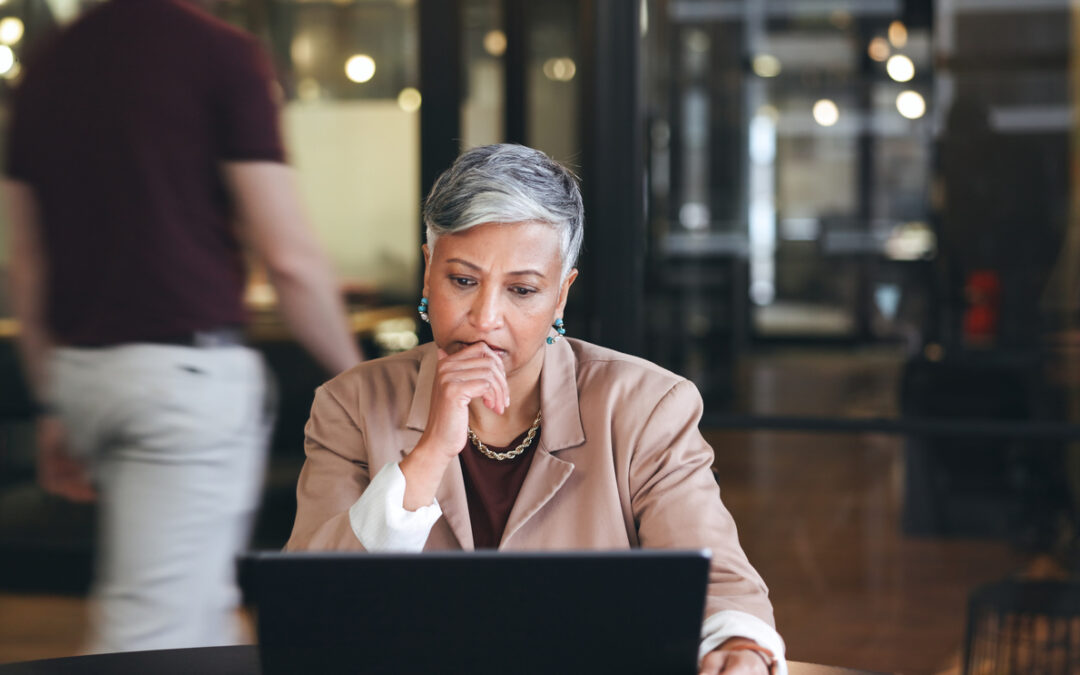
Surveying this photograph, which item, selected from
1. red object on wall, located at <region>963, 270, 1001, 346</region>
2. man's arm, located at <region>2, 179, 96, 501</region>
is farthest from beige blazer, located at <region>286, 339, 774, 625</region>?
red object on wall, located at <region>963, 270, 1001, 346</region>

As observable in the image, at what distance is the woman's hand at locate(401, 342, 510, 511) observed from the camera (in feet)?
4.72

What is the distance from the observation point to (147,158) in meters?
2.08

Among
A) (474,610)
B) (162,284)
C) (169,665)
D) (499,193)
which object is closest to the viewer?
(474,610)

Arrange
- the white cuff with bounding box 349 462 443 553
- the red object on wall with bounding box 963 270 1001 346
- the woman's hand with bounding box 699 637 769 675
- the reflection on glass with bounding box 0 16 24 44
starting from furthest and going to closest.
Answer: the red object on wall with bounding box 963 270 1001 346, the reflection on glass with bounding box 0 16 24 44, the white cuff with bounding box 349 462 443 553, the woman's hand with bounding box 699 637 769 675

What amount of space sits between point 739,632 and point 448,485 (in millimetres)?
448

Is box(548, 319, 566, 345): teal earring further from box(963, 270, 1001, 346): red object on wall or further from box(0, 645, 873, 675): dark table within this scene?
box(963, 270, 1001, 346): red object on wall

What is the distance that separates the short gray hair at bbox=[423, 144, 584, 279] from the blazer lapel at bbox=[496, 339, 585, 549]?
0.19 meters

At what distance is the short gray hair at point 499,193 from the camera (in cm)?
150

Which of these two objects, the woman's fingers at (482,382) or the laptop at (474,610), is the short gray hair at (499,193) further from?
the laptop at (474,610)

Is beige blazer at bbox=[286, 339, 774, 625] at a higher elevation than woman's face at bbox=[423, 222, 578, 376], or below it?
below

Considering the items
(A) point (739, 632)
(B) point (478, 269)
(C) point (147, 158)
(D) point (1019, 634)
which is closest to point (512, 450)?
(B) point (478, 269)

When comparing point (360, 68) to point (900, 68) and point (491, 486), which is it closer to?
point (900, 68)

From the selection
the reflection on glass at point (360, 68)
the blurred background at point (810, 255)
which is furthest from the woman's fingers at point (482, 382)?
the reflection on glass at point (360, 68)

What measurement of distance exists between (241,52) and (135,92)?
195mm
